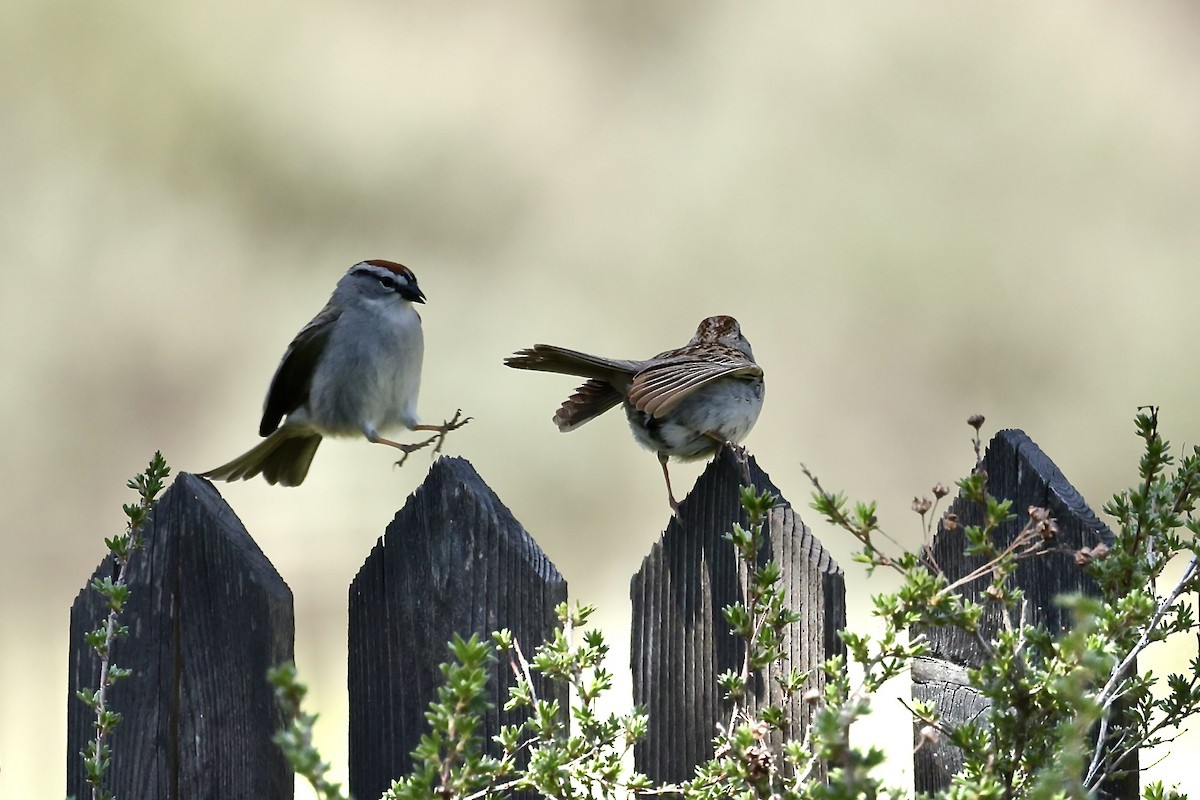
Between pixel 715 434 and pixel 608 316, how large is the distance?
3.70 metres

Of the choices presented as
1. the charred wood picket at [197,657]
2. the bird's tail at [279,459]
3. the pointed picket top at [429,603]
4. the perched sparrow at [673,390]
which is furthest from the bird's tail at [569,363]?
the bird's tail at [279,459]

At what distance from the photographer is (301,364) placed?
3781mm

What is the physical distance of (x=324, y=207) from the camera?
692 cm

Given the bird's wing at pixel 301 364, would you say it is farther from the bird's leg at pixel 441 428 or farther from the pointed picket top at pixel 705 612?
the pointed picket top at pixel 705 612

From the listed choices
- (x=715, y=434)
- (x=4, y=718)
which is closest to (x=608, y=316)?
(x=4, y=718)

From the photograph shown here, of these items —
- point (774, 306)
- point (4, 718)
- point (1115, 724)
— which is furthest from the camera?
point (774, 306)

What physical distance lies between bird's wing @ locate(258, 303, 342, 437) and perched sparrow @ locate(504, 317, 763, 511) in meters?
0.96

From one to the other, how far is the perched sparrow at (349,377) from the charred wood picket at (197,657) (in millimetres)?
755

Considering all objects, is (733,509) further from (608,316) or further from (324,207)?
(324,207)

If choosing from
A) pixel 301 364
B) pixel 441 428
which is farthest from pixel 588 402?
pixel 301 364

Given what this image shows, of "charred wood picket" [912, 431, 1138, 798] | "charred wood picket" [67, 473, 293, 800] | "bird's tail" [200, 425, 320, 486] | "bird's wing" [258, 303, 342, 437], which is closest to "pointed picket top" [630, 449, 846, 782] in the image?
"charred wood picket" [912, 431, 1138, 798]

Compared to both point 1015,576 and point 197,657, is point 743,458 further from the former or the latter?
point 197,657

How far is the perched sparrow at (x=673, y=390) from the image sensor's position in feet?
9.15

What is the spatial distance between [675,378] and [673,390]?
9 cm
